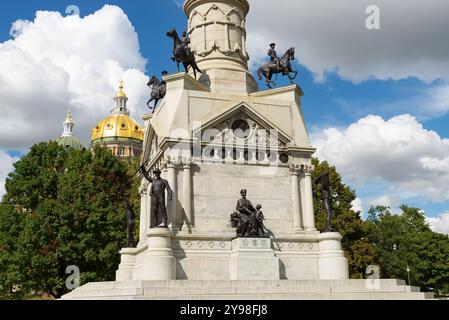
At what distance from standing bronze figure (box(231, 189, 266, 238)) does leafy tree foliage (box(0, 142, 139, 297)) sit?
13.4m

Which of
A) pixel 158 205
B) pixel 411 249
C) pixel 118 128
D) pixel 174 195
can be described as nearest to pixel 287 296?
pixel 158 205

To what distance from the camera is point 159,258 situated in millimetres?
17438

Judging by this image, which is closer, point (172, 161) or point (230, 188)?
point (172, 161)

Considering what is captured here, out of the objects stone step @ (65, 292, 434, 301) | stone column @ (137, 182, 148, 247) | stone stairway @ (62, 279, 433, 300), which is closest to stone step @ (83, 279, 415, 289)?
stone stairway @ (62, 279, 433, 300)

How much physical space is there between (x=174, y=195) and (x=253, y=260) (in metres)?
4.21

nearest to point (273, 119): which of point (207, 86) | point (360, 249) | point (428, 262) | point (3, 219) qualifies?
point (207, 86)

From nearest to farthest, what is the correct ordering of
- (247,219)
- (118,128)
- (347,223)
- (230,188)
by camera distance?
(247,219) → (230,188) → (347,223) → (118,128)

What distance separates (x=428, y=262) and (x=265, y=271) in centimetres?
4365

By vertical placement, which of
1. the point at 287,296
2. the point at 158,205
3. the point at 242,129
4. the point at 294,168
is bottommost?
the point at 287,296

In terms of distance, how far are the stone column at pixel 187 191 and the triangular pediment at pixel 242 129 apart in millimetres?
1548

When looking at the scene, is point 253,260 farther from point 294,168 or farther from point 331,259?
point 294,168

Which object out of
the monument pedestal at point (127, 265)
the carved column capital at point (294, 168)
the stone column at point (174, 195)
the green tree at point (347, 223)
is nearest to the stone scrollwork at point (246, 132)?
the carved column capital at point (294, 168)

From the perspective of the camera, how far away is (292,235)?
2019 cm

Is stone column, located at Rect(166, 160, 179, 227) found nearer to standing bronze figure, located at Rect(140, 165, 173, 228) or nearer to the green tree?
standing bronze figure, located at Rect(140, 165, 173, 228)
